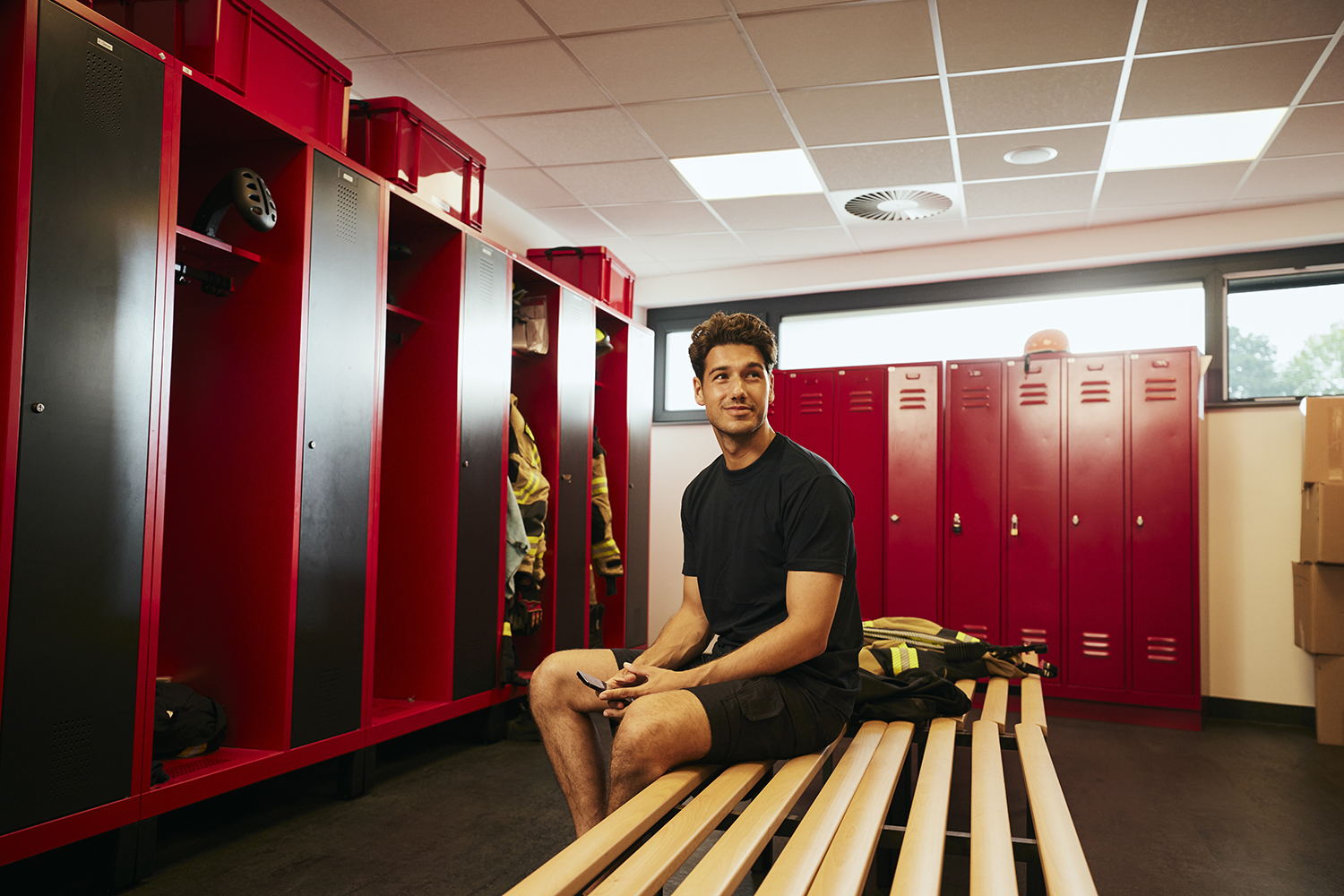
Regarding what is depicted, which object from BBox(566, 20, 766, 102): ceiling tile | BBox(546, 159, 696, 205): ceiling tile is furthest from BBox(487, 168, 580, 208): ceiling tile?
BBox(566, 20, 766, 102): ceiling tile

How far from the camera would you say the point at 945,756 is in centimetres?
172

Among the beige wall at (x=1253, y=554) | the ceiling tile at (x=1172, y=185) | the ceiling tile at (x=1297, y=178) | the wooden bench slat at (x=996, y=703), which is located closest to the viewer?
the wooden bench slat at (x=996, y=703)

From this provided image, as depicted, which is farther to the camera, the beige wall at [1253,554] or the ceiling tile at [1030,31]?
the beige wall at [1253,554]

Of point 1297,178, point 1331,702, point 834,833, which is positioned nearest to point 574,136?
point 834,833

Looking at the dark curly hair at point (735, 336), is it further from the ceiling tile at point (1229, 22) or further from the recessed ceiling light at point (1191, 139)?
the recessed ceiling light at point (1191, 139)

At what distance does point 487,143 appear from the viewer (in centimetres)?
408

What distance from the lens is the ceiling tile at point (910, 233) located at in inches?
199

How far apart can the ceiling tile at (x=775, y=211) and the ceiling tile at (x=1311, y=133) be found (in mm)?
2088

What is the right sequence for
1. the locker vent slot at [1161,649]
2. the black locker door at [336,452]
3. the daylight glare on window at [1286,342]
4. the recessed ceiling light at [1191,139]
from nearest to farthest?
the black locker door at [336,452] < the recessed ceiling light at [1191,139] < the locker vent slot at [1161,649] < the daylight glare on window at [1286,342]

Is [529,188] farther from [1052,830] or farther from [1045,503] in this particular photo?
[1052,830]

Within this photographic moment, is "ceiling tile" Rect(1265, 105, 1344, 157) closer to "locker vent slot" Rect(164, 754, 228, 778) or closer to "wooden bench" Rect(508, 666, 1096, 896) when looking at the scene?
"wooden bench" Rect(508, 666, 1096, 896)

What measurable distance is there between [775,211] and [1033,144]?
1.45 meters

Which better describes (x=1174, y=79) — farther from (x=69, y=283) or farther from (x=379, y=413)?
(x=69, y=283)

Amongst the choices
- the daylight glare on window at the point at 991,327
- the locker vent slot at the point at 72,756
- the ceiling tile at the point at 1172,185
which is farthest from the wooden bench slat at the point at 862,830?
the daylight glare on window at the point at 991,327
